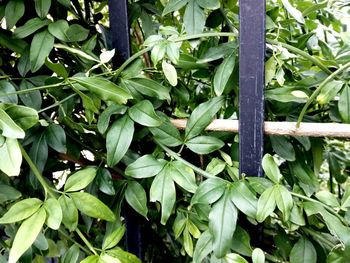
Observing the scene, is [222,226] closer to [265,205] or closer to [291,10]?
[265,205]

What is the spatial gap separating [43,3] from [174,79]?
262 millimetres

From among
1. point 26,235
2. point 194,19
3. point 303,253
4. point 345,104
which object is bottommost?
point 303,253

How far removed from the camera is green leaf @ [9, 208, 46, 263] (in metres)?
0.49

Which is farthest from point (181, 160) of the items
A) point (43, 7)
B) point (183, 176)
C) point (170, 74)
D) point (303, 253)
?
point (43, 7)

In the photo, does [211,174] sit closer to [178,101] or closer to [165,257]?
[178,101]

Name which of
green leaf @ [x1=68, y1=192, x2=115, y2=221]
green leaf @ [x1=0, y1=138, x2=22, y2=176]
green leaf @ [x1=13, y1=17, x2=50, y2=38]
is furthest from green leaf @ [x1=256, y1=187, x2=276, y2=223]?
green leaf @ [x1=13, y1=17, x2=50, y2=38]

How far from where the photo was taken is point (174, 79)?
1.94 feet

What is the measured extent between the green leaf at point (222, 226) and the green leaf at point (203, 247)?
0.05 meters

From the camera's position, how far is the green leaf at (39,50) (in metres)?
0.64

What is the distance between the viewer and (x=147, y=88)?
631mm

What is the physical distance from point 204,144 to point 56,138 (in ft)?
0.79

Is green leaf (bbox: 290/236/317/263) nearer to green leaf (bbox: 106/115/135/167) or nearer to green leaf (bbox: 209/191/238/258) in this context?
green leaf (bbox: 209/191/238/258)

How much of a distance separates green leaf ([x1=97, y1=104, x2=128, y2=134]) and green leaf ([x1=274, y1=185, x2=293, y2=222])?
0.87ft

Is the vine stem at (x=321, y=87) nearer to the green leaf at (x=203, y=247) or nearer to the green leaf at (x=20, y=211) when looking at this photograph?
the green leaf at (x=203, y=247)
